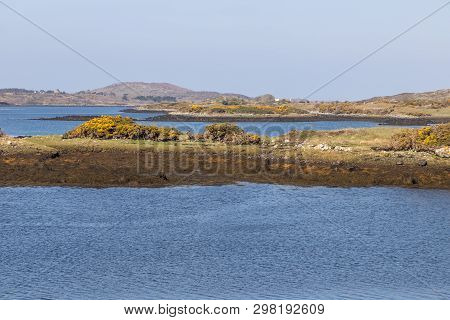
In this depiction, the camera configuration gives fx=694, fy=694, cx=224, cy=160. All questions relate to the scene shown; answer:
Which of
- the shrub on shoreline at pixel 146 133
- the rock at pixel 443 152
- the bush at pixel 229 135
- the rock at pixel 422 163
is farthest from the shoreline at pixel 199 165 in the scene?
the shrub on shoreline at pixel 146 133

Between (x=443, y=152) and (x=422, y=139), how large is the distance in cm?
426

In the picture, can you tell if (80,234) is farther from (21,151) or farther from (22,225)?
(21,151)

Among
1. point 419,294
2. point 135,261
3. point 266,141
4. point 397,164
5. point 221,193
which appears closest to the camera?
point 419,294

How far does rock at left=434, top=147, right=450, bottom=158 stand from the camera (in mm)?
47906

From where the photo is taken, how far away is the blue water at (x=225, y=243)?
20750 millimetres

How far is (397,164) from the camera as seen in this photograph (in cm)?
4541

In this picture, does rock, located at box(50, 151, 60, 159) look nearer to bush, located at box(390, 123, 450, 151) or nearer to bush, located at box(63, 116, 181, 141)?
bush, located at box(63, 116, 181, 141)

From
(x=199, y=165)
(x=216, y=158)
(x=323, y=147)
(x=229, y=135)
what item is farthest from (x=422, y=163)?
(x=229, y=135)

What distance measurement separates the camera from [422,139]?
52594 mm

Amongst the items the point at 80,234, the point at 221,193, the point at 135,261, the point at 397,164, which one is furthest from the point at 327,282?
the point at 397,164

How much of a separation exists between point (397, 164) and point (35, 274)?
1158 inches

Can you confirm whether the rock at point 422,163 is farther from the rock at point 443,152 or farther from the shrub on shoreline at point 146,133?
the shrub on shoreline at point 146,133

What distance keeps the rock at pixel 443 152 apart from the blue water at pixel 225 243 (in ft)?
33.7

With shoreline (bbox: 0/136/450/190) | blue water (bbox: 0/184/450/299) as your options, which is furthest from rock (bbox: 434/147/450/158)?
blue water (bbox: 0/184/450/299)
